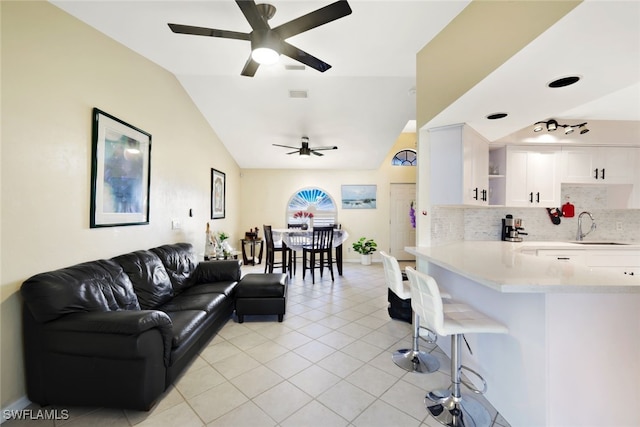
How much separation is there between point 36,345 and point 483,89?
11.7 feet

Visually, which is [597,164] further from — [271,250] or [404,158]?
[271,250]

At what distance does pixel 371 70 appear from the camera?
3.36m

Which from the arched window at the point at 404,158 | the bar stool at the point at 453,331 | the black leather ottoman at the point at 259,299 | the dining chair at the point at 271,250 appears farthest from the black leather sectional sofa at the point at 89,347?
the arched window at the point at 404,158

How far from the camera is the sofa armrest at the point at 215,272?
10.9 feet

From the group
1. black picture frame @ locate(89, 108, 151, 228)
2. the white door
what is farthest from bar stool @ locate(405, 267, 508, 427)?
the white door

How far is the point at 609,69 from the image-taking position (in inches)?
64.3

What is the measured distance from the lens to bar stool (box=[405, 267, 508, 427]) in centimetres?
157

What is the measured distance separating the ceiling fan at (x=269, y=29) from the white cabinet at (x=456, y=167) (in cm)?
166

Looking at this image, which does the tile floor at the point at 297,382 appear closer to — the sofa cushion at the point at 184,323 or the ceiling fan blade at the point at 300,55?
the sofa cushion at the point at 184,323

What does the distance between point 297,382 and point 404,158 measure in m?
6.25

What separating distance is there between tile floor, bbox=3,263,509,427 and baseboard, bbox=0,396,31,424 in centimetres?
5

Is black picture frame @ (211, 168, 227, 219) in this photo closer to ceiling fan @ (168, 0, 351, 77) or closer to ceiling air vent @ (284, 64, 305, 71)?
ceiling air vent @ (284, 64, 305, 71)

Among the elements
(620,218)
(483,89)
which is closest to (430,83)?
(483,89)

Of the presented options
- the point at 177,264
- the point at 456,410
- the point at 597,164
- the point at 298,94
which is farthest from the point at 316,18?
the point at 597,164
